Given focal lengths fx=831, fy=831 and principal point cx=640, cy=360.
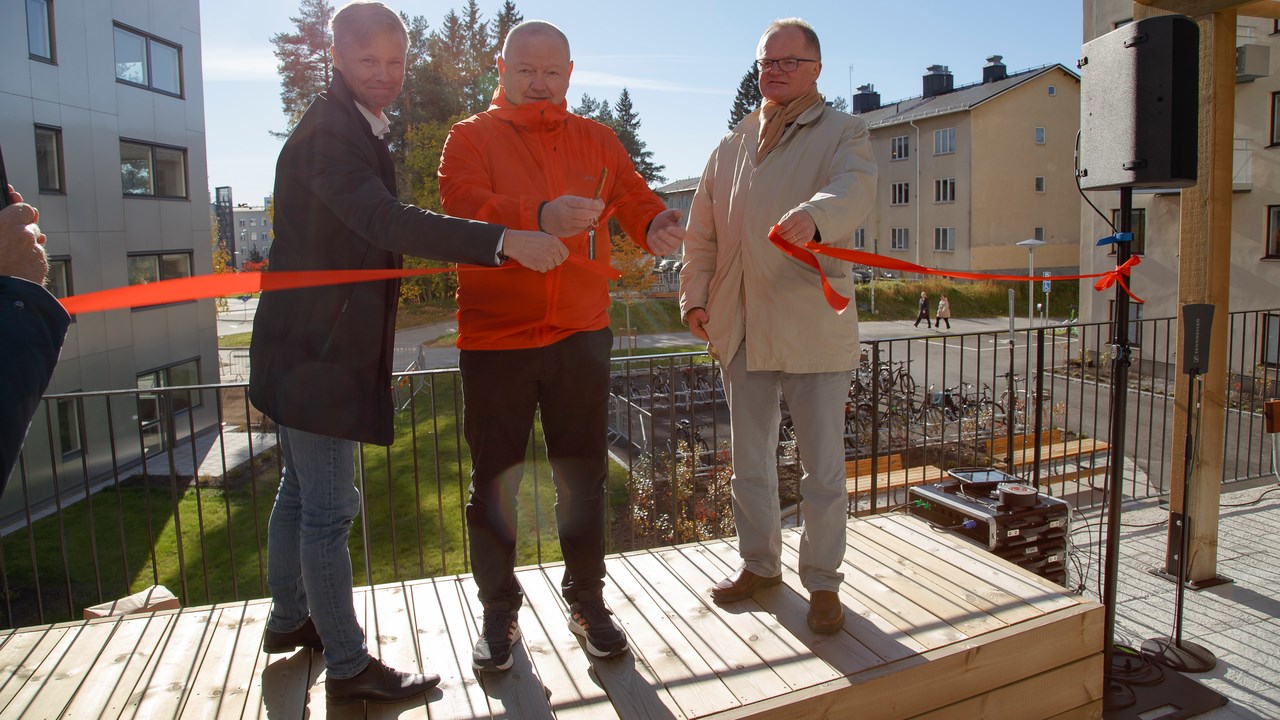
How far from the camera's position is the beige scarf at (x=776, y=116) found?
8.15ft

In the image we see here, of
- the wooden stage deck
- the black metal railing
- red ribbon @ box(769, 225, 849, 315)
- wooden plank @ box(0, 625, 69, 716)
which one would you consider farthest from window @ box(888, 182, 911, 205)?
wooden plank @ box(0, 625, 69, 716)

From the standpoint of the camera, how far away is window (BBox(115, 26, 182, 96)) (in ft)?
51.4

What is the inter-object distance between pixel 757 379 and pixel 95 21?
16.8m

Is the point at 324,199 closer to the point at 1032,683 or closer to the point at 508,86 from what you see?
the point at 508,86

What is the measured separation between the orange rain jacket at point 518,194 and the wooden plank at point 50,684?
141cm

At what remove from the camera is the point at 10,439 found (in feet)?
3.62

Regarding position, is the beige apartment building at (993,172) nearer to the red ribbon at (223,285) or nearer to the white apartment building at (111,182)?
the white apartment building at (111,182)

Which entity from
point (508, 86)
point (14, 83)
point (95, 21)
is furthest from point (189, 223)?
point (508, 86)

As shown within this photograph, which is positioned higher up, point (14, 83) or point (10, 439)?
point (14, 83)

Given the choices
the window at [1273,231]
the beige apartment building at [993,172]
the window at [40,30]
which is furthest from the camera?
the beige apartment building at [993,172]

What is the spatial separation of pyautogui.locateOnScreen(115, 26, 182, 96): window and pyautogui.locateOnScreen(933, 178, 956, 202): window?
2570 cm

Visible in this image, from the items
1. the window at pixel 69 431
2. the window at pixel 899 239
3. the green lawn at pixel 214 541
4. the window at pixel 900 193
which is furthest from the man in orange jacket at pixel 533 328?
the window at pixel 899 239

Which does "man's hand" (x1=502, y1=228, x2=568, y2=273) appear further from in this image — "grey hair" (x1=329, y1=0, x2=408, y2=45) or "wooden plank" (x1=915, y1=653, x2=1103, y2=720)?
"wooden plank" (x1=915, y1=653, x2=1103, y2=720)

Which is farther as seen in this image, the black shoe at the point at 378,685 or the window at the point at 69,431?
the window at the point at 69,431
